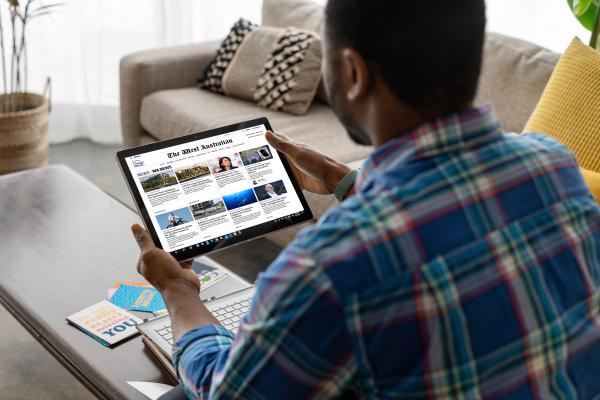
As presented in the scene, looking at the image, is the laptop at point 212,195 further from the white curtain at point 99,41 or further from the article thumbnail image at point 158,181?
the white curtain at point 99,41

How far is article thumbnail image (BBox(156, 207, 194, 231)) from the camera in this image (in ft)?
4.99

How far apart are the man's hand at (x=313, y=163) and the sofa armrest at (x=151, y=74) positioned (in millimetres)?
1708

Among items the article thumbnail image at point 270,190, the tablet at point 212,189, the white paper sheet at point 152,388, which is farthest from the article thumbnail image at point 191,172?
the white paper sheet at point 152,388

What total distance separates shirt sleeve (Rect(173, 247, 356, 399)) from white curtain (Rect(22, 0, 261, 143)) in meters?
3.13

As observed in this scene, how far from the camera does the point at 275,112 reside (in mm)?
3016

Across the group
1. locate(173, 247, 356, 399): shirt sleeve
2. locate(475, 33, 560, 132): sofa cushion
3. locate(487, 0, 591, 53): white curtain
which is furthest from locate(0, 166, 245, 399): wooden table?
locate(487, 0, 591, 53): white curtain

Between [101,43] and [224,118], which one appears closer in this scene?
[224,118]

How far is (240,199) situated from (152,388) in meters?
0.40

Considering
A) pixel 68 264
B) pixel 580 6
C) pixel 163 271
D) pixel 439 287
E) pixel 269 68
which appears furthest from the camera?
pixel 269 68

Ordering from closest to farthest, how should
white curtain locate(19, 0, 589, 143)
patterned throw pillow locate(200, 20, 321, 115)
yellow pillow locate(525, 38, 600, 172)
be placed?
yellow pillow locate(525, 38, 600, 172) → patterned throw pillow locate(200, 20, 321, 115) → white curtain locate(19, 0, 589, 143)

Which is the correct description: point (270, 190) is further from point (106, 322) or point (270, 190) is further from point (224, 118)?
point (224, 118)

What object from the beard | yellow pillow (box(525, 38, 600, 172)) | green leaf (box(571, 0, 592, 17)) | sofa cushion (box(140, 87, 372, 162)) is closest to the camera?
the beard

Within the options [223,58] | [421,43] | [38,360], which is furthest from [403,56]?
[223,58]

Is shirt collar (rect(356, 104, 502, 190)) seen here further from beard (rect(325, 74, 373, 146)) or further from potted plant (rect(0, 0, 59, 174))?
potted plant (rect(0, 0, 59, 174))
